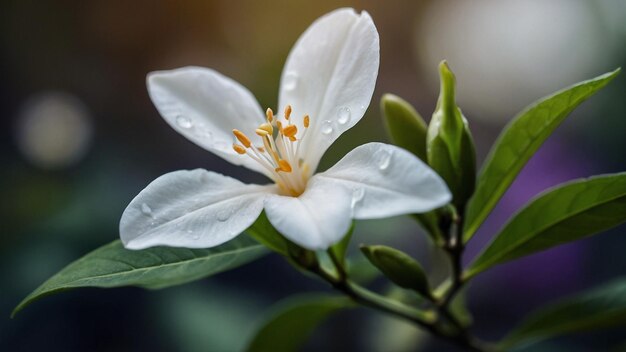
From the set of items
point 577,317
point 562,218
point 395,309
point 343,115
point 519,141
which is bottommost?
point 577,317

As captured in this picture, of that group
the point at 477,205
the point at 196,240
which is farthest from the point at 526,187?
the point at 196,240

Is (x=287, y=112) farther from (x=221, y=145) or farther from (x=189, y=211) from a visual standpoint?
(x=189, y=211)

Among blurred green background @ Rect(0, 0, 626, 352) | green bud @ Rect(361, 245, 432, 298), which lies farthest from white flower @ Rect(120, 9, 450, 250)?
blurred green background @ Rect(0, 0, 626, 352)

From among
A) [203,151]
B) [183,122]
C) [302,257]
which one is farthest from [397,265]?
[203,151]

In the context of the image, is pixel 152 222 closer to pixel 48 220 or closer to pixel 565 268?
pixel 48 220

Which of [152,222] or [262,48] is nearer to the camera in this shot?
[152,222]

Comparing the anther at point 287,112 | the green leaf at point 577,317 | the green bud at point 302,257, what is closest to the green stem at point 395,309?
the green bud at point 302,257
